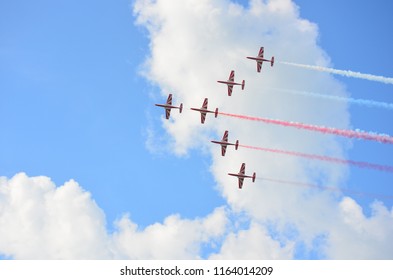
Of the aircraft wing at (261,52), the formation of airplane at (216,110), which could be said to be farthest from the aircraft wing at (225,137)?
the aircraft wing at (261,52)

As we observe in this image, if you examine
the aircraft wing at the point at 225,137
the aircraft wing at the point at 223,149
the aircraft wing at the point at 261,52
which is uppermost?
the aircraft wing at the point at 261,52

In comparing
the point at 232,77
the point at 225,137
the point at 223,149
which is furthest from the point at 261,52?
the point at 223,149

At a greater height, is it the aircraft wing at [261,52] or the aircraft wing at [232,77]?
the aircraft wing at [261,52]

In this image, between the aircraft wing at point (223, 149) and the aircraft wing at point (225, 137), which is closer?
the aircraft wing at point (223, 149)

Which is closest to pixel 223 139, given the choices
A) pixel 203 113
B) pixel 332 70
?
pixel 203 113

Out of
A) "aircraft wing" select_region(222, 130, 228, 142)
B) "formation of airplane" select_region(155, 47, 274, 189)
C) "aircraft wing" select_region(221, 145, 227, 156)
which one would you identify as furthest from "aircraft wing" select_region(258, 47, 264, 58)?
"aircraft wing" select_region(221, 145, 227, 156)

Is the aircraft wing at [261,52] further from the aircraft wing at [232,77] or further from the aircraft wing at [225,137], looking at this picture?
the aircraft wing at [225,137]

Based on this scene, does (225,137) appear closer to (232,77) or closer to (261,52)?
(232,77)

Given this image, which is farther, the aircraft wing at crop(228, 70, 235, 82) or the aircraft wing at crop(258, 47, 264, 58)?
the aircraft wing at crop(258, 47, 264, 58)

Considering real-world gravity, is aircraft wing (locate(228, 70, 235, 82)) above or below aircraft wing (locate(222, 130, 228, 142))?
above

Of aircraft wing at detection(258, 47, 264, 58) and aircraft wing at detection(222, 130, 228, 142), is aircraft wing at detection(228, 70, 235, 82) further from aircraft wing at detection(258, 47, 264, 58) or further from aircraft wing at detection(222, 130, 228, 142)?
aircraft wing at detection(222, 130, 228, 142)
